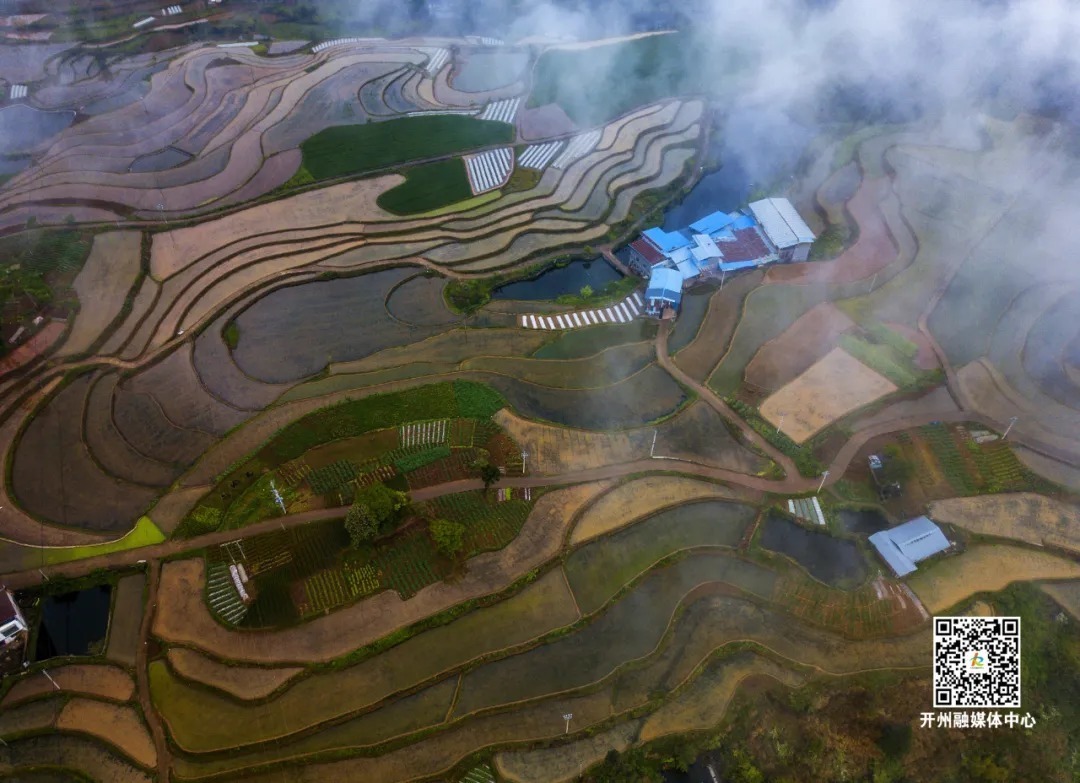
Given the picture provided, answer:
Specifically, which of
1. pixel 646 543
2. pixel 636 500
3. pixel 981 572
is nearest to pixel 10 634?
pixel 646 543

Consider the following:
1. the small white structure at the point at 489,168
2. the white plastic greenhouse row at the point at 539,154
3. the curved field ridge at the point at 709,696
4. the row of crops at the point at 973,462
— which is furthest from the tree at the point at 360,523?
the white plastic greenhouse row at the point at 539,154

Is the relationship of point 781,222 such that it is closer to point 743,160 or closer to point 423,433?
point 743,160

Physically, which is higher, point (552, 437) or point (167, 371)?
point (167, 371)

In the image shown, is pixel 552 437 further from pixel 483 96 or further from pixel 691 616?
pixel 483 96

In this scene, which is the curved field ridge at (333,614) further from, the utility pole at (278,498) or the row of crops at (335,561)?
the utility pole at (278,498)

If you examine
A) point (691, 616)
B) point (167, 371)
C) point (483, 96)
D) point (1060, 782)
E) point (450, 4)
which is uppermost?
point (450, 4)

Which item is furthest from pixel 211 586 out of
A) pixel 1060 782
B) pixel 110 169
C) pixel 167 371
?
pixel 110 169
